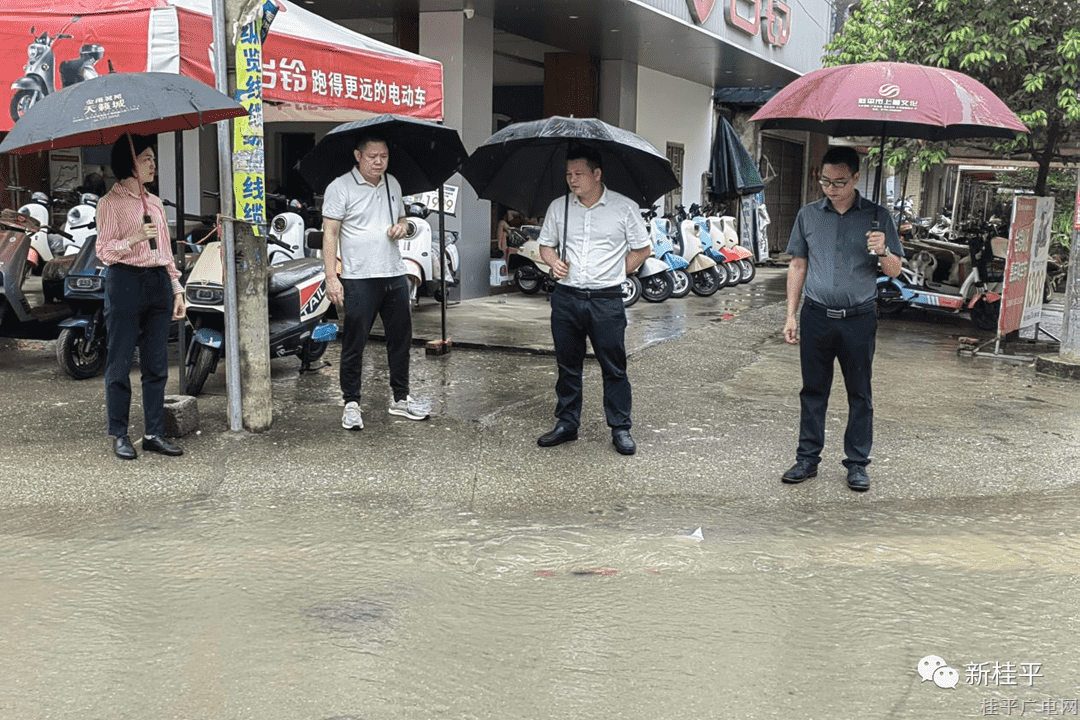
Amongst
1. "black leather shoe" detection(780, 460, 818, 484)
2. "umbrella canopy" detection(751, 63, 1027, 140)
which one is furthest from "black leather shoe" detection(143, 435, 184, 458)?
"umbrella canopy" detection(751, 63, 1027, 140)

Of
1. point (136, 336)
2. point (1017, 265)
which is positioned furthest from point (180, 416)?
point (1017, 265)

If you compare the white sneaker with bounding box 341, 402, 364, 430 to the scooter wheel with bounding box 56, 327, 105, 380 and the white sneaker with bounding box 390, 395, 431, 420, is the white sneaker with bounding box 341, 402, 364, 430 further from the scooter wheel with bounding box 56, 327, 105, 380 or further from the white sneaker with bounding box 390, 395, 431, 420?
the scooter wheel with bounding box 56, 327, 105, 380

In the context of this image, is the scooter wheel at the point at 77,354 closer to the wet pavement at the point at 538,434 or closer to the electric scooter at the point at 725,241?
the wet pavement at the point at 538,434

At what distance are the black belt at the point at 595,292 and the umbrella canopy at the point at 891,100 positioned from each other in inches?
51.5

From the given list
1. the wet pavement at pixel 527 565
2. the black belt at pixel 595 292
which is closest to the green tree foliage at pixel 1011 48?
the wet pavement at pixel 527 565

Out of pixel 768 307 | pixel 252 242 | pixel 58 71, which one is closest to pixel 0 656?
pixel 252 242

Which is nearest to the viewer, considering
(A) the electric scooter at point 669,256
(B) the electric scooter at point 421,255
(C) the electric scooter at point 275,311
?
(C) the electric scooter at point 275,311

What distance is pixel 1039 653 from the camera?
12.0 feet

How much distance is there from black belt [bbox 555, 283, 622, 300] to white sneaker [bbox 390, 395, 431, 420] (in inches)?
56.0

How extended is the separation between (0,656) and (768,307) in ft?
38.4

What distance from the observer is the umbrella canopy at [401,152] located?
6320mm

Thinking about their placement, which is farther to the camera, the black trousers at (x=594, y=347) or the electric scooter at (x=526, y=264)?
the electric scooter at (x=526, y=264)

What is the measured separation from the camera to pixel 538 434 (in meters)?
6.62

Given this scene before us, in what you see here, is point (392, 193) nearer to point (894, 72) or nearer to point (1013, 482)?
point (894, 72)
